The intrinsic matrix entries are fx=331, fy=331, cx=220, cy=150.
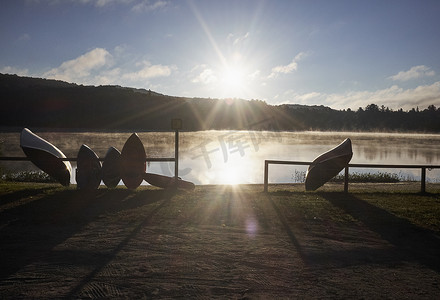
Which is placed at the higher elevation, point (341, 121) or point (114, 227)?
point (341, 121)

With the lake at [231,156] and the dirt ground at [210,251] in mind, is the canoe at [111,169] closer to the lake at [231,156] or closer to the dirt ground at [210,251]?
the dirt ground at [210,251]

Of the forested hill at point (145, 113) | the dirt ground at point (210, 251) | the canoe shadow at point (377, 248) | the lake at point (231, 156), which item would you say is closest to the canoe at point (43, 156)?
the dirt ground at point (210, 251)

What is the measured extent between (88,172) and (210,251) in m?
7.19

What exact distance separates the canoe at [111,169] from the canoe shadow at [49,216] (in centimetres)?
59

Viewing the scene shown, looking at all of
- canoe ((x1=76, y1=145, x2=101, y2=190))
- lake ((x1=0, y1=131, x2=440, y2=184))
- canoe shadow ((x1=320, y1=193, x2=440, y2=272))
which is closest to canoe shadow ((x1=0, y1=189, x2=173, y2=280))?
canoe ((x1=76, y1=145, x2=101, y2=190))

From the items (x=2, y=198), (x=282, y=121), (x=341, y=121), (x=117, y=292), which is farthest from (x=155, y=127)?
(x=117, y=292)

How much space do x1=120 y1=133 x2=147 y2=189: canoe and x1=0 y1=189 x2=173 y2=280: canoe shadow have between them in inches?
26.0

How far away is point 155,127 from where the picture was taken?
91.6 meters

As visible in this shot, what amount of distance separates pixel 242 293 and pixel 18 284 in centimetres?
289

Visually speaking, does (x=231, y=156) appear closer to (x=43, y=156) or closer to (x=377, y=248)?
(x=43, y=156)

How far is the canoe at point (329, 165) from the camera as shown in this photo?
11.4 metres

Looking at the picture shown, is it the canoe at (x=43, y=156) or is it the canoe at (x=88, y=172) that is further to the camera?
the canoe at (x=43, y=156)

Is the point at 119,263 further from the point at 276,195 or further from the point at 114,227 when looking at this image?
the point at 276,195

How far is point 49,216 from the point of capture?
7.54 metres
